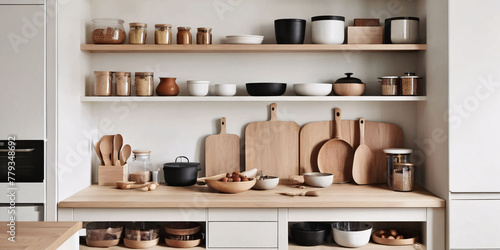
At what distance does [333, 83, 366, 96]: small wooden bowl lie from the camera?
128 inches

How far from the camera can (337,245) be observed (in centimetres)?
300

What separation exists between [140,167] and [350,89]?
4.82ft

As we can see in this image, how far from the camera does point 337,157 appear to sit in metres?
3.46

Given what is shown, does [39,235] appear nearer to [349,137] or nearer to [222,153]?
[222,153]

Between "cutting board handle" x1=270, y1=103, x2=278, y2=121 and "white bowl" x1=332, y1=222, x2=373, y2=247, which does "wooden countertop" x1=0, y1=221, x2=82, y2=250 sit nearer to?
"white bowl" x1=332, y1=222, x2=373, y2=247

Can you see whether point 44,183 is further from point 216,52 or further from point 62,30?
point 216,52

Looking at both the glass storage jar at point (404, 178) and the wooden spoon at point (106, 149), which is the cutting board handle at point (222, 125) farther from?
the glass storage jar at point (404, 178)

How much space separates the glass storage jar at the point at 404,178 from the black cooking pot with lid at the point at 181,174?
124cm

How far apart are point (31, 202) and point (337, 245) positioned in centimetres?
175

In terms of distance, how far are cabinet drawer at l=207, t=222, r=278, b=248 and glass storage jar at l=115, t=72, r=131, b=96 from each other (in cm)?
105

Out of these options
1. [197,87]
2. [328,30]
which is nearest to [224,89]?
[197,87]

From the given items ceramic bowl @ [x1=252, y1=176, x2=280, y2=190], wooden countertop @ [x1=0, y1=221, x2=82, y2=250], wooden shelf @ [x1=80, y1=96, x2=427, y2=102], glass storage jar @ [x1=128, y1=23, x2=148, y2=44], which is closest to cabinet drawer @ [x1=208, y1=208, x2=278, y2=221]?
ceramic bowl @ [x1=252, y1=176, x2=280, y2=190]

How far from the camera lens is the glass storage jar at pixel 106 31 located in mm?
3232
